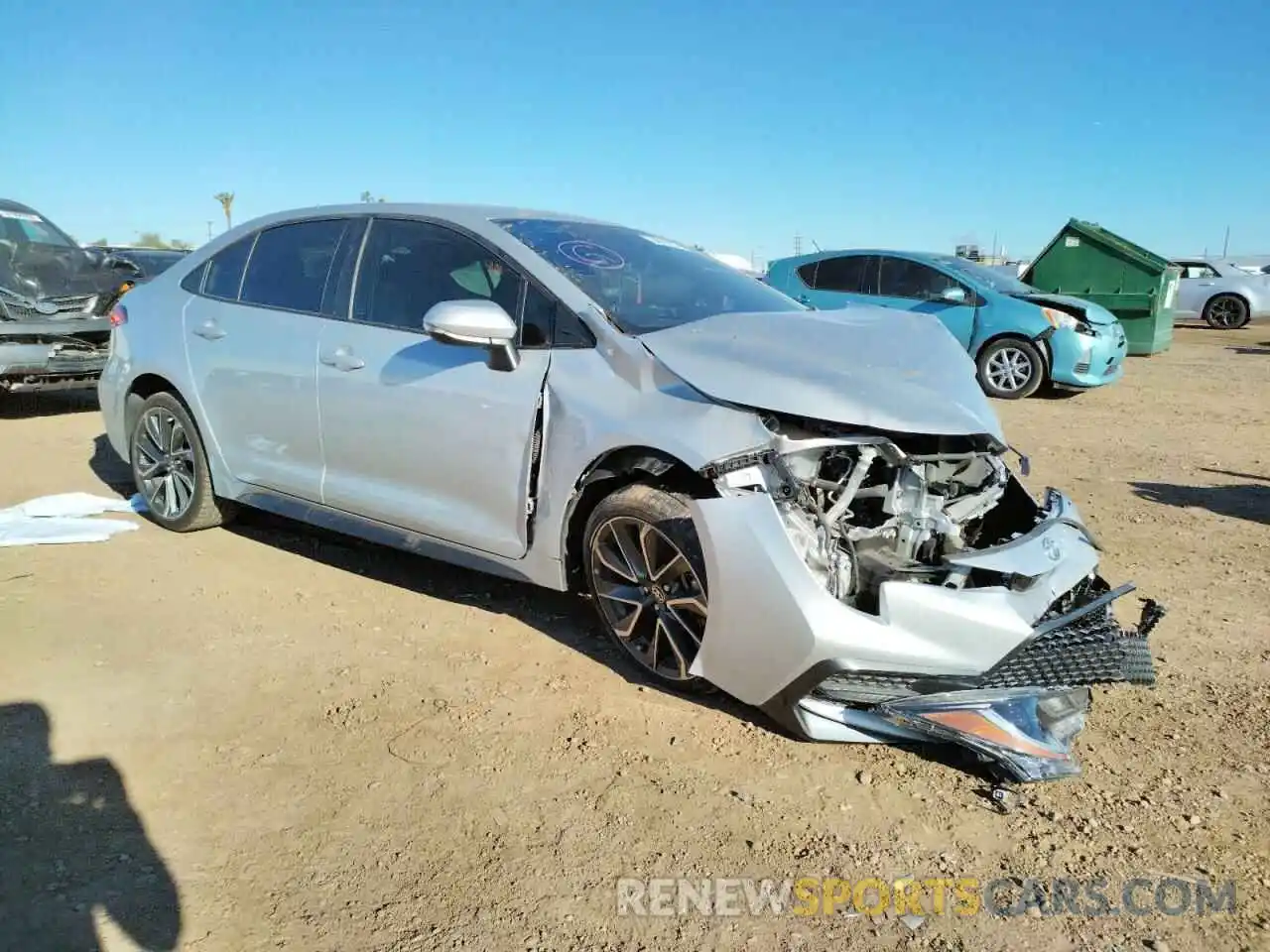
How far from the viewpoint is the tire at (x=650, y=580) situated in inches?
121

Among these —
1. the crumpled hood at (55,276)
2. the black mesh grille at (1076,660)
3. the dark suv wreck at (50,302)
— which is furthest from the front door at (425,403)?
the crumpled hood at (55,276)

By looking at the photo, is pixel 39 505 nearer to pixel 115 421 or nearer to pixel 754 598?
pixel 115 421

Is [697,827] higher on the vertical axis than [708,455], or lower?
lower

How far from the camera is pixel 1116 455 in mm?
7273

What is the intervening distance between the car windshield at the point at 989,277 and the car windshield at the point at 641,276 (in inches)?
286

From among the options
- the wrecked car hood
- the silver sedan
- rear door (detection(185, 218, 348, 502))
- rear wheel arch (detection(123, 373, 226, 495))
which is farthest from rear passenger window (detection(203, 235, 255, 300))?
the silver sedan

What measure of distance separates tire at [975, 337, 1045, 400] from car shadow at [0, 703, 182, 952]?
9.27 m

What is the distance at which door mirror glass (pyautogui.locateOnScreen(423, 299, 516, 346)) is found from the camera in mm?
3229

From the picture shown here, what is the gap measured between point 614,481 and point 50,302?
6.95 metres

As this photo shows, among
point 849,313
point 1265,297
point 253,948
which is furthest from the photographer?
point 1265,297

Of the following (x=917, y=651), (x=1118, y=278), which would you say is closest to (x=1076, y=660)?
(x=917, y=651)

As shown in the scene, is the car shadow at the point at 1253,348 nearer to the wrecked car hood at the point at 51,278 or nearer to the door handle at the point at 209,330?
the door handle at the point at 209,330

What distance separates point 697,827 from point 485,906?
0.63 meters

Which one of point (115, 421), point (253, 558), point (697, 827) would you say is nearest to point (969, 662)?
point (697, 827)
